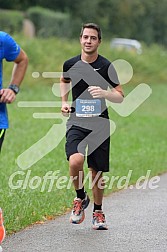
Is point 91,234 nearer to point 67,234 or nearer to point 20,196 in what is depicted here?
point 67,234

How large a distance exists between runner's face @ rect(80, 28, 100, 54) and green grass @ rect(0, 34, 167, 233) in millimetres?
1869

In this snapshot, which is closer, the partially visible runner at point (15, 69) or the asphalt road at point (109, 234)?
the partially visible runner at point (15, 69)

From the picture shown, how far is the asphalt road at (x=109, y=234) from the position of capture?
7148 mm

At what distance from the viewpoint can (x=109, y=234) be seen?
25.6 ft

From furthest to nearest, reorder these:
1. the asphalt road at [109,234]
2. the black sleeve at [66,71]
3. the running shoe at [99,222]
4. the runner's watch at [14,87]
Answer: the running shoe at [99,222] → the black sleeve at [66,71] → the asphalt road at [109,234] → the runner's watch at [14,87]

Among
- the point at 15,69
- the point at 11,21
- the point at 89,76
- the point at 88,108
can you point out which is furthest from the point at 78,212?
the point at 11,21

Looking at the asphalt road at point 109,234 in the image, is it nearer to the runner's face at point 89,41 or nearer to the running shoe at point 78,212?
the running shoe at point 78,212

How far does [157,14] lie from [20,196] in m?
67.4

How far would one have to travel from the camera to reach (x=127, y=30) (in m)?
71.1

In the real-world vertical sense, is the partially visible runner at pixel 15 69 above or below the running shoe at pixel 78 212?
above

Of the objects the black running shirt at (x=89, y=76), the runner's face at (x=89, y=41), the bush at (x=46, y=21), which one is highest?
the runner's face at (x=89, y=41)

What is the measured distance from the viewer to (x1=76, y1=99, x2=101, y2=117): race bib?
7762 mm

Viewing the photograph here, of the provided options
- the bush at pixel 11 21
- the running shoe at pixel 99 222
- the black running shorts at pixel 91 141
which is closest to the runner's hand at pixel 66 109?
the black running shorts at pixel 91 141

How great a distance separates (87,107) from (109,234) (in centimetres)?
124
